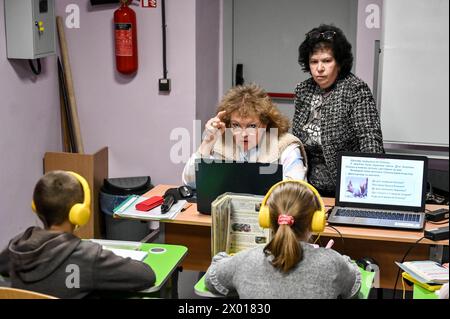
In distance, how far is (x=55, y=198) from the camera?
2.04m

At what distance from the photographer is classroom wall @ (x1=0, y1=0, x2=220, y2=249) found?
14.1 feet

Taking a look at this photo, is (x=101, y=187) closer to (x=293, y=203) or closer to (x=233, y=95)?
(x=233, y=95)

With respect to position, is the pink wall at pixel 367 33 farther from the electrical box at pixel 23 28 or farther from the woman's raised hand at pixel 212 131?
the electrical box at pixel 23 28

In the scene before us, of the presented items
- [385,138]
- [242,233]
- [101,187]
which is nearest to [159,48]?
[101,187]

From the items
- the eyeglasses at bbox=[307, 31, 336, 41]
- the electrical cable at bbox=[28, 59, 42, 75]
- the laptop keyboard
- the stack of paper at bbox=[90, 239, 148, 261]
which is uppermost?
the eyeglasses at bbox=[307, 31, 336, 41]

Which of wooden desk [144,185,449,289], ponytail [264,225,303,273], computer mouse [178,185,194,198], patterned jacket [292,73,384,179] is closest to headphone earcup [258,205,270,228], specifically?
ponytail [264,225,303,273]

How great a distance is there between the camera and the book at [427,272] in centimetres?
227

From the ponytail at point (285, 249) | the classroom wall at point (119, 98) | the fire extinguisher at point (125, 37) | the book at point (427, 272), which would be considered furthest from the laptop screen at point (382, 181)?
the fire extinguisher at point (125, 37)

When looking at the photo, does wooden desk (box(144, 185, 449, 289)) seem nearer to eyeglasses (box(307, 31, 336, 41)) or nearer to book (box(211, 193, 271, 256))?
book (box(211, 193, 271, 256))

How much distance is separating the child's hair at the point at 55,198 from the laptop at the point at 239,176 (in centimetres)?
85

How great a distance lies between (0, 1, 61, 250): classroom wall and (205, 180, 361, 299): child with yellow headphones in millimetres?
2398

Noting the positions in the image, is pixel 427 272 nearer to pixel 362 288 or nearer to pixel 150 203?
pixel 362 288

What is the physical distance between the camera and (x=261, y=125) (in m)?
3.21

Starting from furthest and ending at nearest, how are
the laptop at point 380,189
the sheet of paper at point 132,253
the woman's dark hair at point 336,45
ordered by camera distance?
the woman's dark hair at point 336,45, the laptop at point 380,189, the sheet of paper at point 132,253
